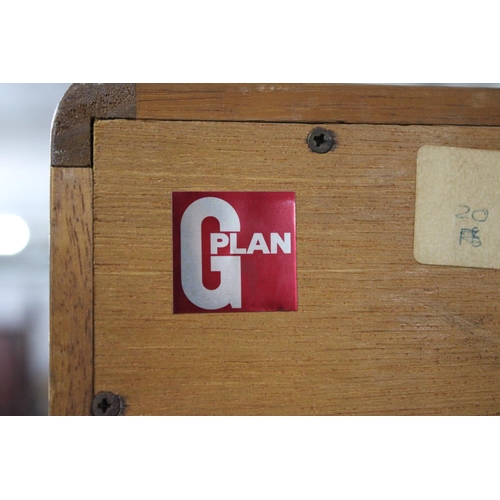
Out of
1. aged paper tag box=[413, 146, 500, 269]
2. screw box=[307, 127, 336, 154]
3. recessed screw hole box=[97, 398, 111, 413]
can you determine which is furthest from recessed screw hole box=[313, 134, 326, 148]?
recessed screw hole box=[97, 398, 111, 413]

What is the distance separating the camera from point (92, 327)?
592mm

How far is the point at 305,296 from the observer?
24.2 inches

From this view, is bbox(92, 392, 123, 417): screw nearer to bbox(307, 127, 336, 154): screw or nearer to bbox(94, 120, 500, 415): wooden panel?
bbox(94, 120, 500, 415): wooden panel

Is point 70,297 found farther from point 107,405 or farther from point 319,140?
point 319,140

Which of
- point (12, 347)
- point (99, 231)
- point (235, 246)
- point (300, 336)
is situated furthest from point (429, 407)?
point (12, 347)

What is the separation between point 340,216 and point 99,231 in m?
0.26

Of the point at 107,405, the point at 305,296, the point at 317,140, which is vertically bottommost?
the point at 107,405

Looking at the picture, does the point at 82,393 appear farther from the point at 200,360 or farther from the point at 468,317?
the point at 468,317

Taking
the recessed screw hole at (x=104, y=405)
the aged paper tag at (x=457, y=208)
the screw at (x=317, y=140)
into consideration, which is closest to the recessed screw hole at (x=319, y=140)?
the screw at (x=317, y=140)

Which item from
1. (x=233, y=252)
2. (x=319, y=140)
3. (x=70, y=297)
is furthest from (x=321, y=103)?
(x=70, y=297)

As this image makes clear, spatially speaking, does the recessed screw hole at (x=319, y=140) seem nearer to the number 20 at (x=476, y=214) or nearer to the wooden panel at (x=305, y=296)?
the wooden panel at (x=305, y=296)

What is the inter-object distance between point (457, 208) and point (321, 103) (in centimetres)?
19

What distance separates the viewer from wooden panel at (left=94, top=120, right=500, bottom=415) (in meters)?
0.60

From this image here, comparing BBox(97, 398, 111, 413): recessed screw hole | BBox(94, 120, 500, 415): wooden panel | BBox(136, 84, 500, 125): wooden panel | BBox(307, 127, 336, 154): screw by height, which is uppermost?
BBox(136, 84, 500, 125): wooden panel
